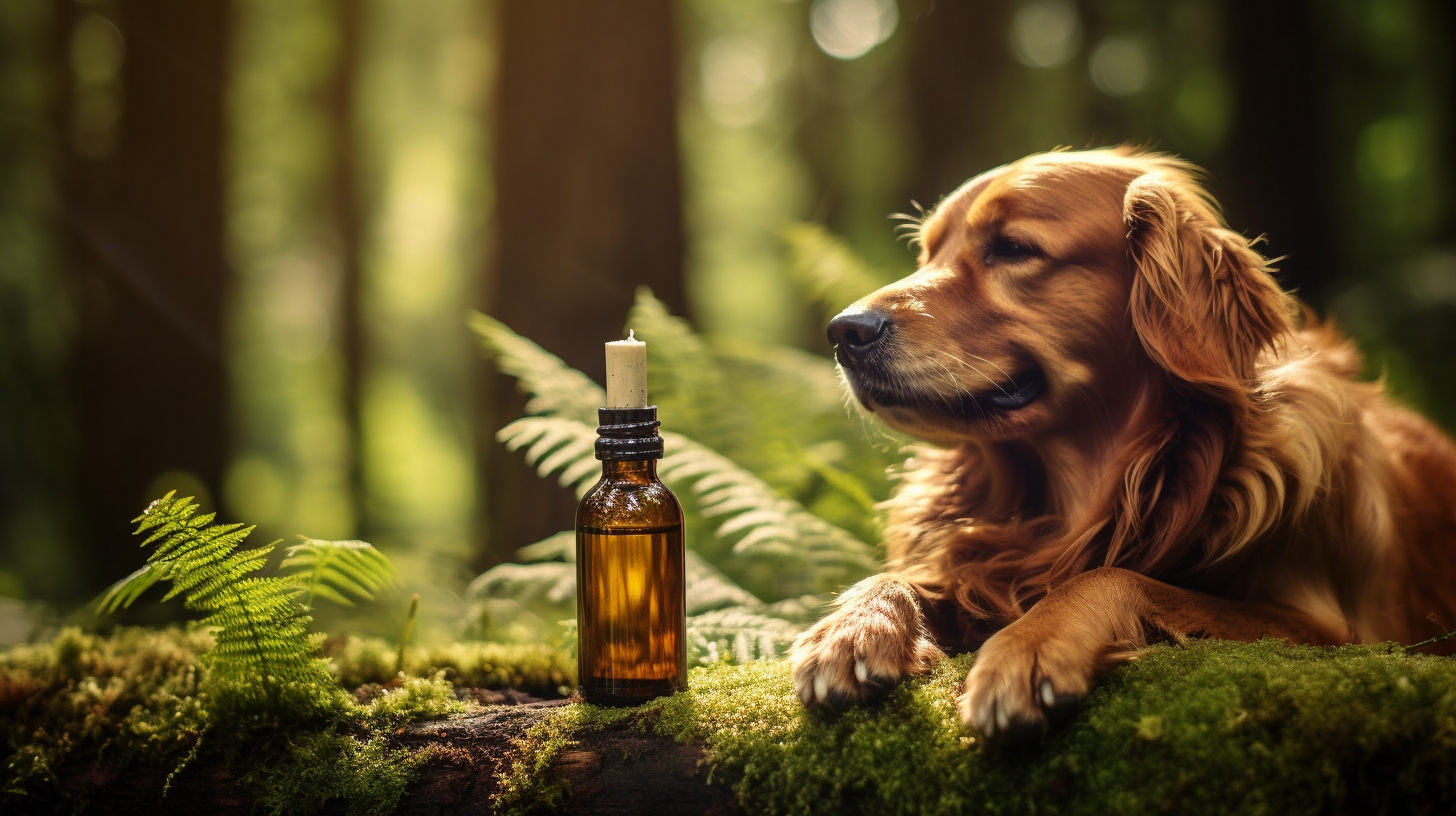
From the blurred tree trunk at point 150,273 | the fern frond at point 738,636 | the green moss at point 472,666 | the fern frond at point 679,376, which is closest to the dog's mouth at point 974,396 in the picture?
the fern frond at point 738,636

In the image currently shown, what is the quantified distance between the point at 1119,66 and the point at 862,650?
38.8 ft

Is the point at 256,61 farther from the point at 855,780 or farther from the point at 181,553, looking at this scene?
the point at 855,780

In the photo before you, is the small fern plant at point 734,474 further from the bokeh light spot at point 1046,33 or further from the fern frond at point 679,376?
the bokeh light spot at point 1046,33

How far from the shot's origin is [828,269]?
14.3 feet

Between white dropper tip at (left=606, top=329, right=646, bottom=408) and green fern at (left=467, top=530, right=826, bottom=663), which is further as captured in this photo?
green fern at (left=467, top=530, right=826, bottom=663)

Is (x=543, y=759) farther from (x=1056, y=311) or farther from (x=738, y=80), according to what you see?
(x=738, y=80)

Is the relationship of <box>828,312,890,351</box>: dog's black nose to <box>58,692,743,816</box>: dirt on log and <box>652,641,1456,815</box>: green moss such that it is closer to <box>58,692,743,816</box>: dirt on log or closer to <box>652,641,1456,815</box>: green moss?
<box>652,641,1456,815</box>: green moss

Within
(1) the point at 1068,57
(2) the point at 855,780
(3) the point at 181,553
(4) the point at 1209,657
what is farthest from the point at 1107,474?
(1) the point at 1068,57

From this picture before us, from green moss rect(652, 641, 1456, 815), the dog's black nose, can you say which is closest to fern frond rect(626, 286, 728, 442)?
the dog's black nose

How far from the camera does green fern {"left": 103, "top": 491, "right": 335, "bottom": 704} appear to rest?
175 cm

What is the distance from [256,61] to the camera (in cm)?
873

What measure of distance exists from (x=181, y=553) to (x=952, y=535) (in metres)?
1.83

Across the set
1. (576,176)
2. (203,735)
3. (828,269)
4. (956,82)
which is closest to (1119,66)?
(956,82)

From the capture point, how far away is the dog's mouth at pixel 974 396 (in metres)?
2.17
